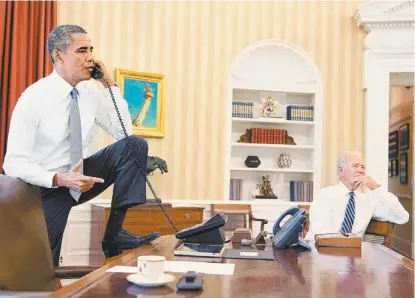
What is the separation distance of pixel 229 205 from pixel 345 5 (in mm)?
2517

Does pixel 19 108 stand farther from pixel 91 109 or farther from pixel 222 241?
pixel 222 241

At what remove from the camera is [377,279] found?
1330 millimetres

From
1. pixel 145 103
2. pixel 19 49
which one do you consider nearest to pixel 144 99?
pixel 145 103

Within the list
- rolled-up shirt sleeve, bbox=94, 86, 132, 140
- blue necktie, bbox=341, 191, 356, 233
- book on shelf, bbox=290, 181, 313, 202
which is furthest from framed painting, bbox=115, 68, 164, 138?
rolled-up shirt sleeve, bbox=94, 86, 132, 140

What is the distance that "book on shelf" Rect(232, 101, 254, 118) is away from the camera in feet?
18.1

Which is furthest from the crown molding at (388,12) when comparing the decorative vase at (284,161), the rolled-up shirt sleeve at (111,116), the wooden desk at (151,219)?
the rolled-up shirt sleeve at (111,116)

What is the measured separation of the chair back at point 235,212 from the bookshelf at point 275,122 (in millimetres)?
208

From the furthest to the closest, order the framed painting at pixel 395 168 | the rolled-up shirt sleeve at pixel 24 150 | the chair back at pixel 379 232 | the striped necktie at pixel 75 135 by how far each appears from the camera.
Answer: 1. the framed painting at pixel 395 168
2. the chair back at pixel 379 232
3. the striped necktie at pixel 75 135
4. the rolled-up shirt sleeve at pixel 24 150

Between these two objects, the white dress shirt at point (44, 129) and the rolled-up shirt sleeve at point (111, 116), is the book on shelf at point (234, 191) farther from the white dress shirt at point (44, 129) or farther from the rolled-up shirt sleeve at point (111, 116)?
the white dress shirt at point (44, 129)

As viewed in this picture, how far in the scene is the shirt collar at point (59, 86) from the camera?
237 cm

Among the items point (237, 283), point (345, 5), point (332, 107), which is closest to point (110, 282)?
point (237, 283)

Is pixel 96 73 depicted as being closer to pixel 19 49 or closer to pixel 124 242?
pixel 124 242

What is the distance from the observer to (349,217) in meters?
3.40

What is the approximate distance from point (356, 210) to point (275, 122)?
2.15 metres
